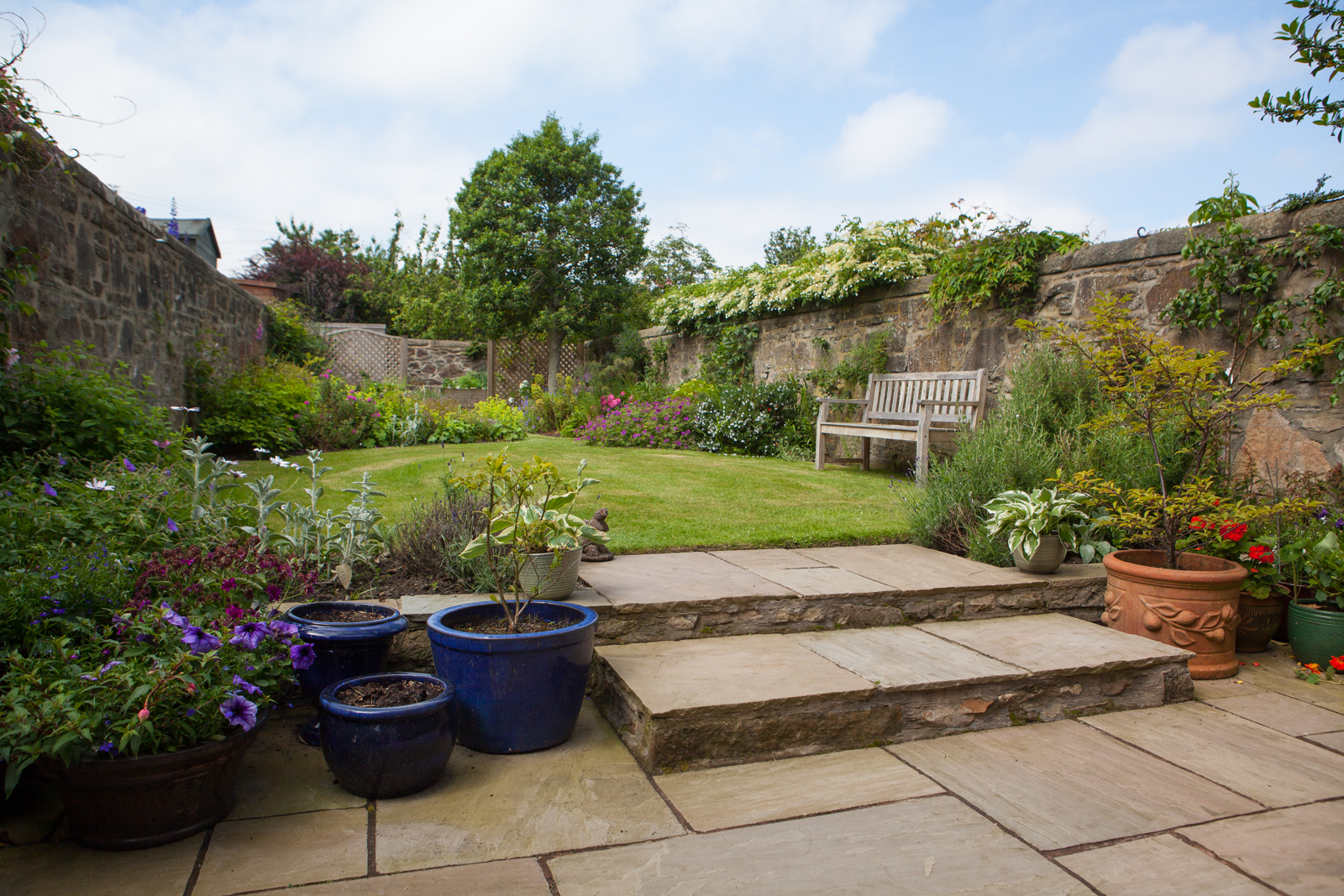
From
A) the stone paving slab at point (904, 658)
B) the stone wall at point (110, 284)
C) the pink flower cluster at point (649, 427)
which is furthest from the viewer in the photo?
Result: the pink flower cluster at point (649, 427)

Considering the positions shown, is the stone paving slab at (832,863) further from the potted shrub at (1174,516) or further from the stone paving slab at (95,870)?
the potted shrub at (1174,516)

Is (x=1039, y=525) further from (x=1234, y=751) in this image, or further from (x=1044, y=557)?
(x=1234, y=751)

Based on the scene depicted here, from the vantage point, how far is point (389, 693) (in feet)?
6.45

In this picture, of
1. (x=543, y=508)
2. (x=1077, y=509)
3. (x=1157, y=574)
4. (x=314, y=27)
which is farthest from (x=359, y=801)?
(x=314, y=27)

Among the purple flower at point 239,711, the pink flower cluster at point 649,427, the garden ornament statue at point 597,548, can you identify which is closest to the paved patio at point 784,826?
the purple flower at point 239,711

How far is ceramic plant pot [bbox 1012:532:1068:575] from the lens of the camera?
10.5 feet

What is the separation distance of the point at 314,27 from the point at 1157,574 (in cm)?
555

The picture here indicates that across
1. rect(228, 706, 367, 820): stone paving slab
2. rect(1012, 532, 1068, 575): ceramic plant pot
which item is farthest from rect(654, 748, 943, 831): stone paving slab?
rect(1012, 532, 1068, 575): ceramic plant pot

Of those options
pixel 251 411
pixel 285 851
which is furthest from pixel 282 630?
pixel 251 411

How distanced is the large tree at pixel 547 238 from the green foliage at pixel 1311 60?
11437mm

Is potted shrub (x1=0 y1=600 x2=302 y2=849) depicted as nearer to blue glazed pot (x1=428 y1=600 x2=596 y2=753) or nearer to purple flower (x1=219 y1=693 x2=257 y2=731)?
purple flower (x1=219 y1=693 x2=257 y2=731)

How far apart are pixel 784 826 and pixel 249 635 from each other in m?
1.39

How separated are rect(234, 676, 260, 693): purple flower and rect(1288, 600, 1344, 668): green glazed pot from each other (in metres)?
3.73

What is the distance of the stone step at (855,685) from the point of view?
2082 millimetres
